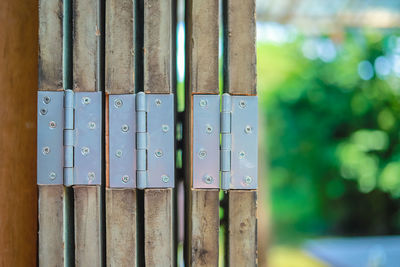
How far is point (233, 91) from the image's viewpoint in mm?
1151

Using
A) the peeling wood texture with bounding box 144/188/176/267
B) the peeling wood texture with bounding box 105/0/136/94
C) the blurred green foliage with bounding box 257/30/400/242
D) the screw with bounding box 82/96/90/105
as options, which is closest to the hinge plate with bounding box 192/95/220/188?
the peeling wood texture with bounding box 144/188/176/267

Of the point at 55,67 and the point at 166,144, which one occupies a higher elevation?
the point at 55,67

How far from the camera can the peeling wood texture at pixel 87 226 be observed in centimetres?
113

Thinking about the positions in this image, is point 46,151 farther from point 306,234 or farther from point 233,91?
point 306,234

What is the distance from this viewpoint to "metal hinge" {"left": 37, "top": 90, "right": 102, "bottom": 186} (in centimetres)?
114

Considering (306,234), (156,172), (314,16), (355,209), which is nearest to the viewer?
(156,172)

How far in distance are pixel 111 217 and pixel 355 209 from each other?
33.7 feet

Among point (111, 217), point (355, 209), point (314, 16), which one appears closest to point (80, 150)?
point (111, 217)

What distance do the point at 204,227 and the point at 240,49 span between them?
21.2 inches

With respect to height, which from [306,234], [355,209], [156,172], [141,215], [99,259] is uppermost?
[156,172]

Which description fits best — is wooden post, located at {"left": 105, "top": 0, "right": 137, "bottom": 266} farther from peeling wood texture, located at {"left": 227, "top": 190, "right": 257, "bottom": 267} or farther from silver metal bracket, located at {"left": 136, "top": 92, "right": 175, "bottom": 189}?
peeling wood texture, located at {"left": 227, "top": 190, "right": 257, "bottom": 267}

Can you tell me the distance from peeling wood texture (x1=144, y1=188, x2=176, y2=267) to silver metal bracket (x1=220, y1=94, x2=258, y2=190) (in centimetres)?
18

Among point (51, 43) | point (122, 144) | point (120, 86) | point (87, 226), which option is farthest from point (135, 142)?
point (51, 43)

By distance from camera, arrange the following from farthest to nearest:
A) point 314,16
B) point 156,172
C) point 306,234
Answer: point 306,234 → point 314,16 → point 156,172
